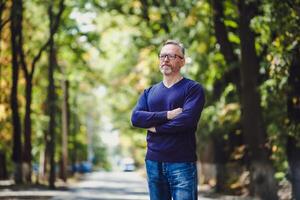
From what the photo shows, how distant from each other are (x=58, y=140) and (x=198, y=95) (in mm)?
45089

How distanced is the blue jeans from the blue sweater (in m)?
0.04

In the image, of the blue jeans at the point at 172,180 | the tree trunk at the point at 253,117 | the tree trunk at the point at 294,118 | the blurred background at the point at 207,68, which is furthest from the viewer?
the tree trunk at the point at 253,117

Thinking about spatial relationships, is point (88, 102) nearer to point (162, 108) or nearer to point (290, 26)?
point (290, 26)

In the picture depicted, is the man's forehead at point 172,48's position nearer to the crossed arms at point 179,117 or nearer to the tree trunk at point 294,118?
the crossed arms at point 179,117

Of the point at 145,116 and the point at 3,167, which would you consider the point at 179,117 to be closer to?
the point at 145,116

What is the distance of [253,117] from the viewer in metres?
18.2

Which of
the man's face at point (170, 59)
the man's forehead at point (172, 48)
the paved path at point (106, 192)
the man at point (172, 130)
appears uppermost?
the man's forehead at point (172, 48)

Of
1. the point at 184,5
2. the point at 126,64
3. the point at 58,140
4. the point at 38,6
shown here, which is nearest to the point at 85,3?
the point at 38,6

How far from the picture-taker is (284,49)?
52.0ft

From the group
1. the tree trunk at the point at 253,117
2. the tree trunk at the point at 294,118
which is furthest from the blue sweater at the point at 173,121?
the tree trunk at the point at 253,117

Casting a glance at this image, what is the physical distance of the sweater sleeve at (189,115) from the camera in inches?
194

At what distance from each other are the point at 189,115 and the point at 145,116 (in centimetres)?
36

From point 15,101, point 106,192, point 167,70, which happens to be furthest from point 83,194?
point 167,70

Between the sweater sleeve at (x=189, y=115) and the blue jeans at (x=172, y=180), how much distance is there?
24cm
